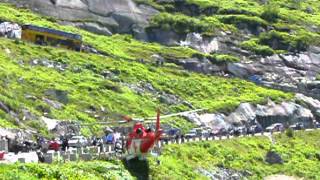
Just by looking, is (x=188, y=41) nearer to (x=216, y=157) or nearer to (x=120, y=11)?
(x=120, y=11)

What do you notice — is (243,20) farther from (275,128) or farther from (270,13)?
(275,128)

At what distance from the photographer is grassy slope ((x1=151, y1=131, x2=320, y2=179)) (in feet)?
203

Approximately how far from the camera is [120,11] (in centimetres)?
14512

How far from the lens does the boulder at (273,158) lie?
7825 cm

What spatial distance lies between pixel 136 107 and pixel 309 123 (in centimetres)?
2825

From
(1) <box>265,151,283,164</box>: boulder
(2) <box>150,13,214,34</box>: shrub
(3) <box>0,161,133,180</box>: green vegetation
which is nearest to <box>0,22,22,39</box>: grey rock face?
(2) <box>150,13,214,34</box>: shrub

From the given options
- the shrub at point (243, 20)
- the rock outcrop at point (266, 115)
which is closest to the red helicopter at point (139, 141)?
the rock outcrop at point (266, 115)

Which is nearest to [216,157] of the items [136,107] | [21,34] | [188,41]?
[136,107]

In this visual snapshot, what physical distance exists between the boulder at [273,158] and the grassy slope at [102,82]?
49.6ft

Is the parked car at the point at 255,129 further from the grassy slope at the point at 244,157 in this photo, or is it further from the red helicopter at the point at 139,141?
the red helicopter at the point at 139,141

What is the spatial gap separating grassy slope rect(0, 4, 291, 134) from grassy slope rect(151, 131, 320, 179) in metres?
11.6

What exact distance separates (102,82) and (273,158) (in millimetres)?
24347

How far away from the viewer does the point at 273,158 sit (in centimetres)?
7875

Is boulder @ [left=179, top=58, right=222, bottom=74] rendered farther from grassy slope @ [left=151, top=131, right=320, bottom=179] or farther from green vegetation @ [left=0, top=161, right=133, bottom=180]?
green vegetation @ [left=0, top=161, right=133, bottom=180]
